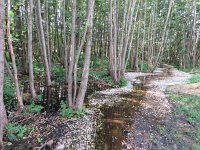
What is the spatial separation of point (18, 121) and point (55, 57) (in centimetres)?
1629

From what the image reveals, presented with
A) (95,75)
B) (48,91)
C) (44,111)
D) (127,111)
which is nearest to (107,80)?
(95,75)

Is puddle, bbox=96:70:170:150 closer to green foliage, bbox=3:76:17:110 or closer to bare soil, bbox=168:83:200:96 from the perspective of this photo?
bare soil, bbox=168:83:200:96

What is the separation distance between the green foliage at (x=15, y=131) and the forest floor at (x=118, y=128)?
0.18 meters

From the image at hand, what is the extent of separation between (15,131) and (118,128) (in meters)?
3.15

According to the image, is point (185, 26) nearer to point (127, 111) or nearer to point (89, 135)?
point (127, 111)

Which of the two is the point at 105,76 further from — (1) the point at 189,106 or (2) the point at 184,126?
Answer: (2) the point at 184,126

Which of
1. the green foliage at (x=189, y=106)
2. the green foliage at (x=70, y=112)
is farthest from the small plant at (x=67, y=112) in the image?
the green foliage at (x=189, y=106)

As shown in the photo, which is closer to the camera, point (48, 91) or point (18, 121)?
point (18, 121)

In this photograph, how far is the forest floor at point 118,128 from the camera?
6.92m

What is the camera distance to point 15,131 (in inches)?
278

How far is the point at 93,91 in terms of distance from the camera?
13320 mm

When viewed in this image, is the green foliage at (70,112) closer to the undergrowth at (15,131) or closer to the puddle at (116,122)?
the puddle at (116,122)

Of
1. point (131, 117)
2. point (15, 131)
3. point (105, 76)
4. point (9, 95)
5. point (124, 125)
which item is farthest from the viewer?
point (105, 76)

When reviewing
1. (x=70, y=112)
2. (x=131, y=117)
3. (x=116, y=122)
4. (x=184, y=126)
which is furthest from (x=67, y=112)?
(x=184, y=126)
